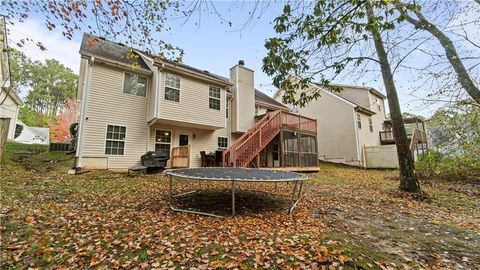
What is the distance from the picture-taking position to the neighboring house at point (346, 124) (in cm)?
1696

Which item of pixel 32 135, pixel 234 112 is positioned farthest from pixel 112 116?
pixel 32 135

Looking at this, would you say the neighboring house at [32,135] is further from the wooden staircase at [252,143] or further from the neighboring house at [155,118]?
the wooden staircase at [252,143]

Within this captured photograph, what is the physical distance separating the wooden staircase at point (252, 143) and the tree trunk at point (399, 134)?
5.53m

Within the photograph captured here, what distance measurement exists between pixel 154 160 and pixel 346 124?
48.0ft

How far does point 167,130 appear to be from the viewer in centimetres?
1184

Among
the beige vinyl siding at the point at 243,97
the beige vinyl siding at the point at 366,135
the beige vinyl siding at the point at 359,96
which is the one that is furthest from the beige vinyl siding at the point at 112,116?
the beige vinyl siding at the point at 359,96

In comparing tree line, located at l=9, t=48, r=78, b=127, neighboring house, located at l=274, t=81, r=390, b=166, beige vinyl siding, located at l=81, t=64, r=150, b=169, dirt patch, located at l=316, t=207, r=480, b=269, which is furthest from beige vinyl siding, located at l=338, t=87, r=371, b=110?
tree line, located at l=9, t=48, r=78, b=127

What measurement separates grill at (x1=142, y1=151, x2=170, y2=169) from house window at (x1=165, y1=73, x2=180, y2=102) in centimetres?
280

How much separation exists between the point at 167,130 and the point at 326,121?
43.8ft

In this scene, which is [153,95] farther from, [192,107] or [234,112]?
[234,112]

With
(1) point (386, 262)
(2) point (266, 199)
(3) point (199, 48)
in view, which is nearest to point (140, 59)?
(3) point (199, 48)

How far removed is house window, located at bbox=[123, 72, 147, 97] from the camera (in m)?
10.7

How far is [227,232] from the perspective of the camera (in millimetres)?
3455

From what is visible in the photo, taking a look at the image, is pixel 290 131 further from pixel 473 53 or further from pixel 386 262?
pixel 386 262
